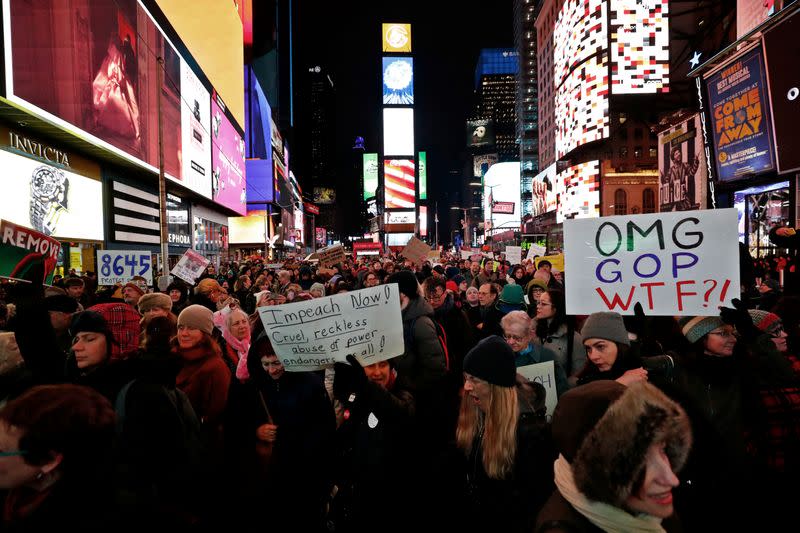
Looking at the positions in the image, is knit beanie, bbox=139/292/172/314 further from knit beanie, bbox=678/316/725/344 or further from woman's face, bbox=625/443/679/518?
woman's face, bbox=625/443/679/518

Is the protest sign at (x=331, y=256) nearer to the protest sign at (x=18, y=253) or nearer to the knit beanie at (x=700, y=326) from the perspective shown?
the protest sign at (x=18, y=253)

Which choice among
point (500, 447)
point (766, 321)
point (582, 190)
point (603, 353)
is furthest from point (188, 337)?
point (582, 190)

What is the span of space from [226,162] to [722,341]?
4250cm

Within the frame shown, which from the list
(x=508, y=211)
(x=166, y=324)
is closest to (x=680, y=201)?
(x=508, y=211)

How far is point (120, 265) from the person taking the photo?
34.3ft

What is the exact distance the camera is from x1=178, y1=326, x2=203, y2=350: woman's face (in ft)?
13.4

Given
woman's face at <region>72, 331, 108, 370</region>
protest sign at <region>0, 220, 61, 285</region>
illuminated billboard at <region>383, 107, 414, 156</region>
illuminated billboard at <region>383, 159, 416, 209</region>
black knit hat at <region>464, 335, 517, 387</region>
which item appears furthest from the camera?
illuminated billboard at <region>383, 107, 414, 156</region>

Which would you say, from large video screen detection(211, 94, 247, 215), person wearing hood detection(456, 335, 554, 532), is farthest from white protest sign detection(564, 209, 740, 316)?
large video screen detection(211, 94, 247, 215)

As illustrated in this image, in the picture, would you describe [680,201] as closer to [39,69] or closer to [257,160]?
[39,69]

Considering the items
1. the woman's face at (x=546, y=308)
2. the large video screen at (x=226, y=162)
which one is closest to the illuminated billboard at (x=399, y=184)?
the large video screen at (x=226, y=162)

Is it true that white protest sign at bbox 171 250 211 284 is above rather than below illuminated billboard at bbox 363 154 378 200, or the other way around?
below

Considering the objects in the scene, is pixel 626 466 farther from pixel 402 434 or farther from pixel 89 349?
pixel 89 349

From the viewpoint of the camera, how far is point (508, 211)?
1423 inches

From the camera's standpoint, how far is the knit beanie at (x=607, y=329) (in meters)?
3.55
